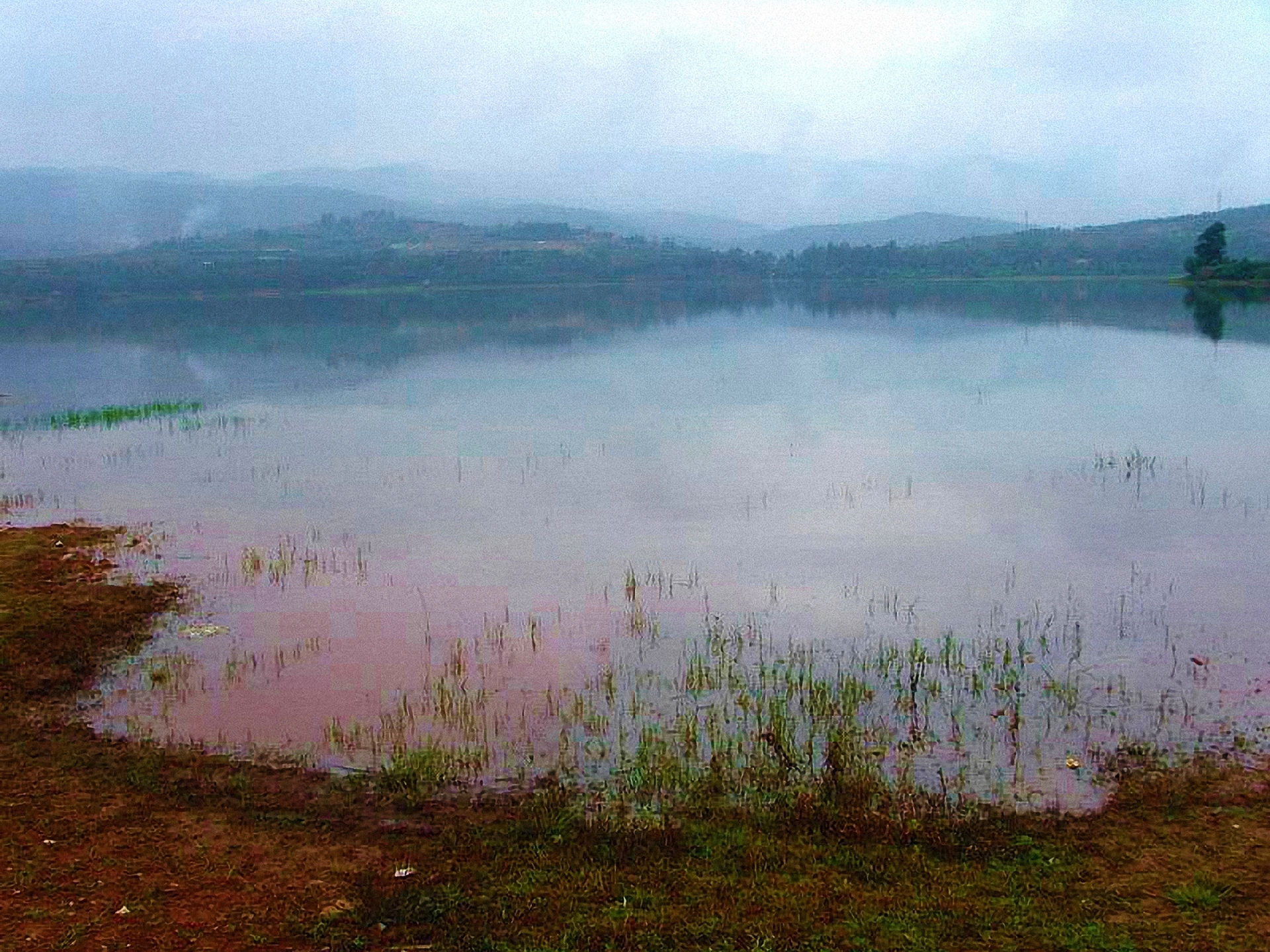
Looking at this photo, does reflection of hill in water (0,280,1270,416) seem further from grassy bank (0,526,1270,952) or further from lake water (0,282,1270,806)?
grassy bank (0,526,1270,952)

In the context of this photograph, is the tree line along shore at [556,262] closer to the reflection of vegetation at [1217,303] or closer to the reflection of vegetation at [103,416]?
the reflection of vegetation at [1217,303]

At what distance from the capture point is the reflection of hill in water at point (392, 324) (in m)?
44.0

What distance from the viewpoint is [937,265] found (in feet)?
480

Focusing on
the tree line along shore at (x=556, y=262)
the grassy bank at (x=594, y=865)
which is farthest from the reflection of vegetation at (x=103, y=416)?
the tree line along shore at (x=556, y=262)

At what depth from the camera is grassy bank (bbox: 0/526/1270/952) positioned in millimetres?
6285

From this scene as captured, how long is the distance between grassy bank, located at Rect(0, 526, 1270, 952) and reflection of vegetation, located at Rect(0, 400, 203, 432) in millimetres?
25199

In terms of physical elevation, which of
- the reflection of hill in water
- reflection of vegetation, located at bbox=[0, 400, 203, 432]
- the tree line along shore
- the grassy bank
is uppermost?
the tree line along shore

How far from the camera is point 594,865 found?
7.18 m

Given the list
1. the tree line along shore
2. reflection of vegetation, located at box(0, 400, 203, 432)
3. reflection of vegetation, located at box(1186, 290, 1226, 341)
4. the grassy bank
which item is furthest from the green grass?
the tree line along shore

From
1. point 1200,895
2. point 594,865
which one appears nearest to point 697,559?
point 594,865

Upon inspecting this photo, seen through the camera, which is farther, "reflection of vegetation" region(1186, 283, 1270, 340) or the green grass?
"reflection of vegetation" region(1186, 283, 1270, 340)

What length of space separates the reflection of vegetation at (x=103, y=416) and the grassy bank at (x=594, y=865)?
2520cm

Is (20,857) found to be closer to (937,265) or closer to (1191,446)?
(1191,446)

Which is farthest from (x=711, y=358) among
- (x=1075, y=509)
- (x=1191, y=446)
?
(x=1075, y=509)
